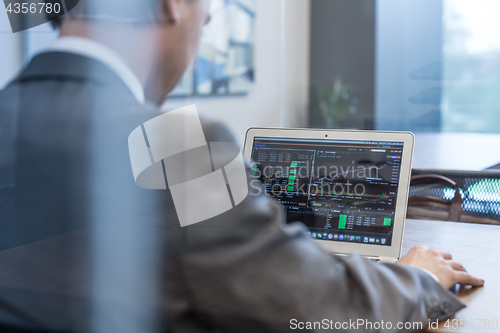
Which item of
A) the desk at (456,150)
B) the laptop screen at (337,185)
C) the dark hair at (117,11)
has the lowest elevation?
the desk at (456,150)

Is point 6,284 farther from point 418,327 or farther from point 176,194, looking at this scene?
point 418,327

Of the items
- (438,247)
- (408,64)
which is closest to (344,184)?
(438,247)

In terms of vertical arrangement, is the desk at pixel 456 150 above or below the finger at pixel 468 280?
below

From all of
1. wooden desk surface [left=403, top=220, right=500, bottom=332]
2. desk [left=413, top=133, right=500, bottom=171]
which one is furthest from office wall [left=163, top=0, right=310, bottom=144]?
wooden desk surface [left=403, top=220, right=500, bottom=332]

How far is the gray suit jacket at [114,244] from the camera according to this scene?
497 mm

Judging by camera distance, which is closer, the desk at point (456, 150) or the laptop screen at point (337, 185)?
the laptop screen at point (337, 185)

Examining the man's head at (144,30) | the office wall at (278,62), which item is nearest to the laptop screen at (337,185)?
the man's head at (144,30)

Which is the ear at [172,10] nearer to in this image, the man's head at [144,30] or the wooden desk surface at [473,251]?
the man's head at [144,30]

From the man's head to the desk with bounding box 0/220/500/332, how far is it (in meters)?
0.22

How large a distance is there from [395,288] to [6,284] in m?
0.51

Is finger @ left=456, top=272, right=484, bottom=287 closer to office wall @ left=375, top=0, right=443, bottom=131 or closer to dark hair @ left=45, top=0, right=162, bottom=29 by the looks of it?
dark hair @ left=45, top=0, right=162, bottom=29

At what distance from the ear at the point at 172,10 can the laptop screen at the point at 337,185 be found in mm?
496

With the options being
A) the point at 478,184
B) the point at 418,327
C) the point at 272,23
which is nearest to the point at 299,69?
the point at 272,23

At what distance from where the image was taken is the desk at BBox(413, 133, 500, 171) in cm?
288
